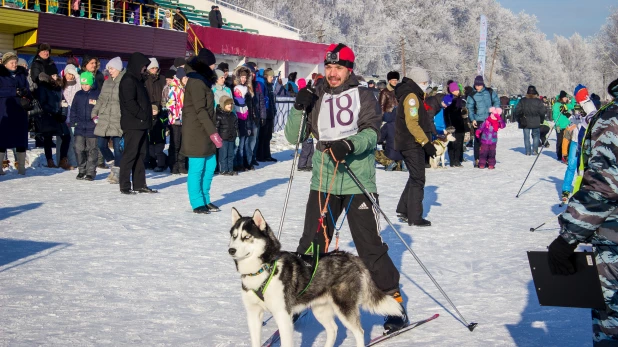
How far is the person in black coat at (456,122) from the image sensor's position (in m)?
17.0

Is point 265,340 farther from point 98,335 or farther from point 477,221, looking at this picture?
point 477,221

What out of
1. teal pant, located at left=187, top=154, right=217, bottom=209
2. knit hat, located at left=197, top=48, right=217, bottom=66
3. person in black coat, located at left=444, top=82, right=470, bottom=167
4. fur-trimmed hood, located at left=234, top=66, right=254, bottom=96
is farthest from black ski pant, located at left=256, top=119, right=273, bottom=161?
knit hat, located at left=197, top=48, right=217, bottom=66

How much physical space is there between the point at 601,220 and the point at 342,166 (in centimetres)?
222

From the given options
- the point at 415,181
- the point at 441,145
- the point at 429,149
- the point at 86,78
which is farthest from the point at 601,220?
the point at 441,145

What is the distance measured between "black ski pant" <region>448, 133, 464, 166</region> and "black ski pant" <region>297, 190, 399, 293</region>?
1239 cm

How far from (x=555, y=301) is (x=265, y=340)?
227cm

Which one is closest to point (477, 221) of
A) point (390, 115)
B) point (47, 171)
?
point (390, 115)

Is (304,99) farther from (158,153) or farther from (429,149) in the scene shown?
(158,153)

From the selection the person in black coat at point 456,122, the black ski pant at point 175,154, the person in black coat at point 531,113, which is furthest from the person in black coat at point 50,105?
the person in black coat at point 531,113

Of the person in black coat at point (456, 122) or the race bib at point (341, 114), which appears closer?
the race bib at point (341, 114)

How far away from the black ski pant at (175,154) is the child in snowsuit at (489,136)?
7096 mm

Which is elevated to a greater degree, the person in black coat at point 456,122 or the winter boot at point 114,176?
the person in black coat at point 456,122

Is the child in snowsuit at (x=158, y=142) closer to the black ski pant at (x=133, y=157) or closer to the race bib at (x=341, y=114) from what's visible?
the black ski pant at (x=133, y=157)

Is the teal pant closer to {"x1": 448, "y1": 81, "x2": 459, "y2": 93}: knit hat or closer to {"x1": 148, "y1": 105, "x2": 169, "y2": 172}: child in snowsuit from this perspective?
{"x1": 148, "y1": 105, "x2": 169, "y2": 172}: child in snowsuit
